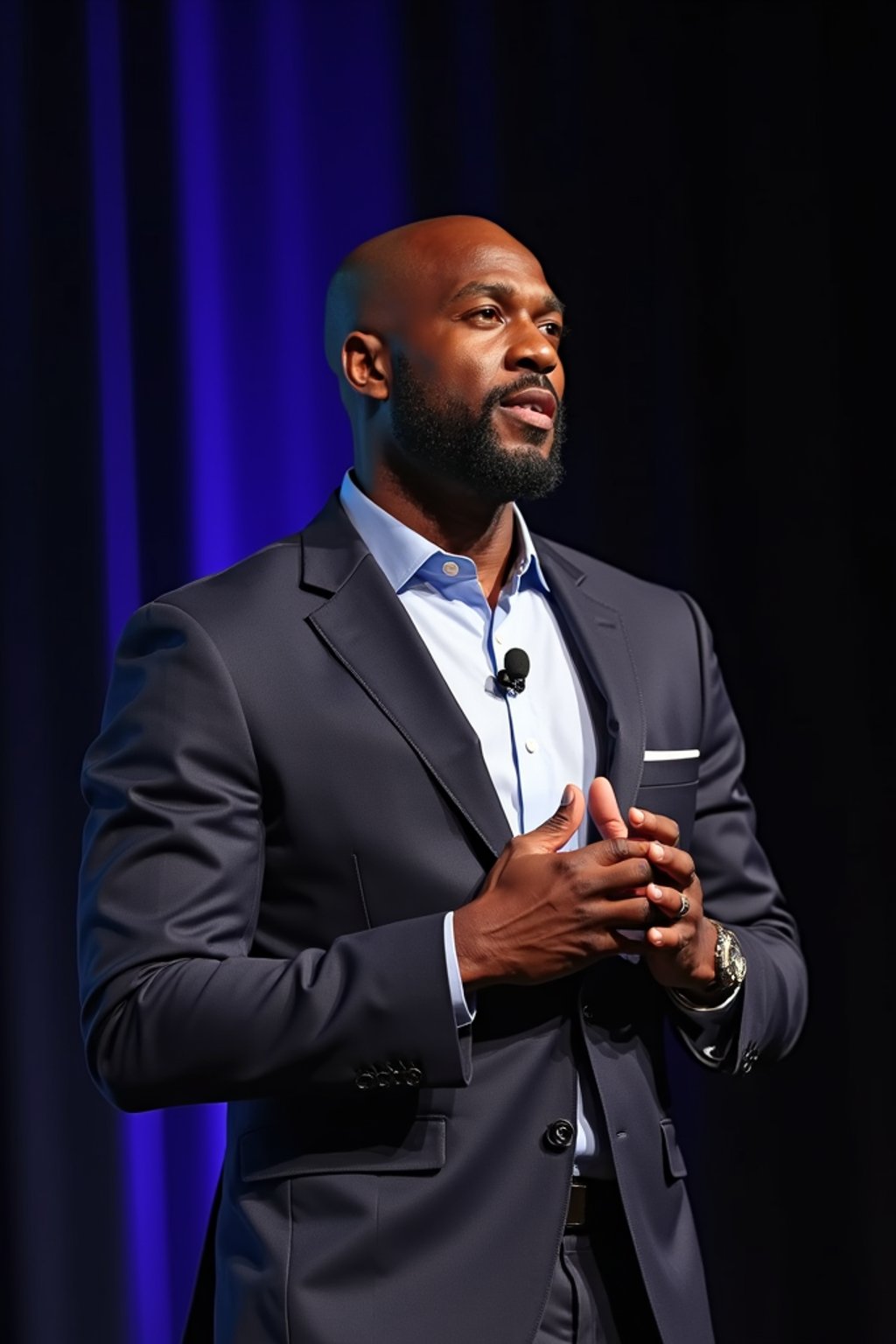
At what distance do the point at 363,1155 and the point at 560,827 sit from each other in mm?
366

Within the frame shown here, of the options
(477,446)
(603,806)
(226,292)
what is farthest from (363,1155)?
(226,292)

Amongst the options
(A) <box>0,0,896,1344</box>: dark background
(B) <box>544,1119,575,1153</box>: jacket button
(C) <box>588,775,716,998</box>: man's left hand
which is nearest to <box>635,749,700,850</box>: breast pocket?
(C) <box>588,775,716,998</box>: man's left hand

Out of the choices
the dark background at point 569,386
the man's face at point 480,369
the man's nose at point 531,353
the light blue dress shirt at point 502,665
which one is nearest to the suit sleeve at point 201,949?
the light blue dress shirt at point 502,665

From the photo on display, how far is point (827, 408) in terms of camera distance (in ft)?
9.73

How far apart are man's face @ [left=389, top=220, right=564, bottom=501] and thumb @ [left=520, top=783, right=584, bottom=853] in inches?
19.3

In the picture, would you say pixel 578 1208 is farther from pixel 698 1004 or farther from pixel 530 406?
pixel 530 406

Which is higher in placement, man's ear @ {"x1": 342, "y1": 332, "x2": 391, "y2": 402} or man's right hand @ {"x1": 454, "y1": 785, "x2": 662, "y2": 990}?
man's ear @ {"x1": 342, "y1": 332, "x2": 391, "y2": 402}

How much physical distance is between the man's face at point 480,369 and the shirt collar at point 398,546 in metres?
0.08

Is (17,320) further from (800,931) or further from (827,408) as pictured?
(800,931)

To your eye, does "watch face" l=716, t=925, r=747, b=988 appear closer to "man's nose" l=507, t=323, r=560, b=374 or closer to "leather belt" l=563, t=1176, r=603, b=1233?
"leather belt" l=563, t=1176, r=603, b=1233

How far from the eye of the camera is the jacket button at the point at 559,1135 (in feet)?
5.17

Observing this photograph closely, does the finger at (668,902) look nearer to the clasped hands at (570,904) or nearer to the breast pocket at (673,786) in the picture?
the clasped hands at (570,904)

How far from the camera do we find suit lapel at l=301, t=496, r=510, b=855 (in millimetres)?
1630

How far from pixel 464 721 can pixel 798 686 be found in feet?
4.62
